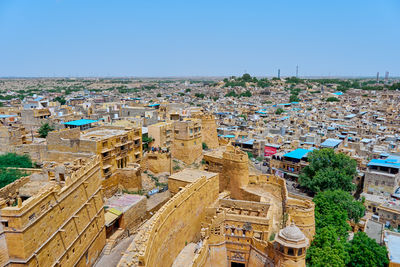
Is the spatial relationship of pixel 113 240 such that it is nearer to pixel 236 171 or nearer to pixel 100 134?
pixel 100 134

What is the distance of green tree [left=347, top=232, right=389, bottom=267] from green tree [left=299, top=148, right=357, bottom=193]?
1150 centimetres

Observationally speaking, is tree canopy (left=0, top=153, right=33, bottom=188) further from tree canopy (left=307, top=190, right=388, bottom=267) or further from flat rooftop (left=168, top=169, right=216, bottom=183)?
tree canopy (left=307, top=190, right=388, bottom=267)

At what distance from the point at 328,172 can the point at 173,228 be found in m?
23.0

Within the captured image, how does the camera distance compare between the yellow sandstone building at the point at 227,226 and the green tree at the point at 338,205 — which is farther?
the green tree at the point at 338,205

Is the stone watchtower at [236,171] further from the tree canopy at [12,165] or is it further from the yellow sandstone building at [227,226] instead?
the tree canopy at [12,165]

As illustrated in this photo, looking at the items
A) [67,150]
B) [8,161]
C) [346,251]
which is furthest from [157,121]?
[346,251]

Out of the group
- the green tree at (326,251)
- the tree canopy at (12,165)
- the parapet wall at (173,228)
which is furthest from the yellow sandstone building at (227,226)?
the tree canopy at (12,165)

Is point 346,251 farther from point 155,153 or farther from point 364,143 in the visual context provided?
point 364,143

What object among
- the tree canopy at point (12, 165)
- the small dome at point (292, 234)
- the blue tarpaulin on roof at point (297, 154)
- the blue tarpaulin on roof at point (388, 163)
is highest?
the tree canopy at point (12, 165)

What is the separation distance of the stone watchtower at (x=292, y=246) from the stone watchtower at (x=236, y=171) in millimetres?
10166

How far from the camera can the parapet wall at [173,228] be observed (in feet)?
50.1

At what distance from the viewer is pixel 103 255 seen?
21.5 meters

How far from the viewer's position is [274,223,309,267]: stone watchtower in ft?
57.4

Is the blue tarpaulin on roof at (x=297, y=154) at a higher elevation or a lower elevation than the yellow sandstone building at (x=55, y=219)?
lower
